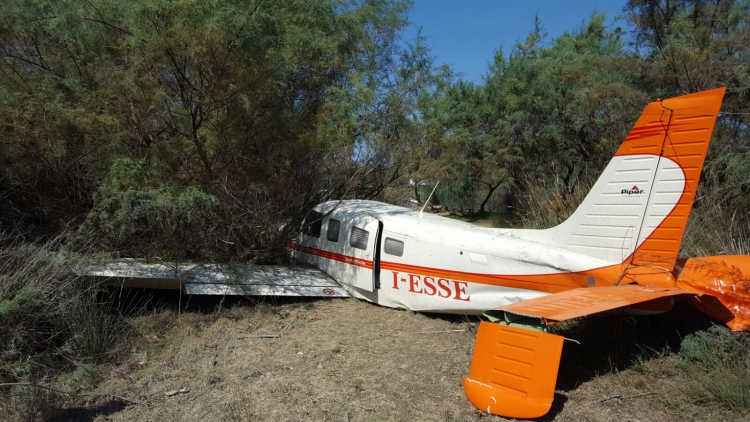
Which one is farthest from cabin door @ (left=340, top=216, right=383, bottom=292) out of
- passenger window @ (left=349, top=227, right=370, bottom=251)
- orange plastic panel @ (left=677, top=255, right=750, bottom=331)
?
orange plastic panel @ (left=677, top=255, right=750, bottom=331)

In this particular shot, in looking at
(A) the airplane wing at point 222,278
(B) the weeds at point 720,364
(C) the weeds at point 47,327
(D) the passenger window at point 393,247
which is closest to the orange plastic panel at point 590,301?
(B) the weeds at point 720,364

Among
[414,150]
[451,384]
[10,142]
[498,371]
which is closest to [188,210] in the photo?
[10,142]

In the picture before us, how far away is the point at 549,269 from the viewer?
19.0 ft

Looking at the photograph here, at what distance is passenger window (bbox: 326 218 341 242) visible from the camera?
8484 millimetres

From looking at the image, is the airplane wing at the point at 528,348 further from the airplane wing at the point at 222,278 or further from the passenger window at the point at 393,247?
the airplane wing at the point at 222,278

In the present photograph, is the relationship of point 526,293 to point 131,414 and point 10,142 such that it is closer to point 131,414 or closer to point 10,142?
point 131,414

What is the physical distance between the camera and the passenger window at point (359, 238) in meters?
7.86

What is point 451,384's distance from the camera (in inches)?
204

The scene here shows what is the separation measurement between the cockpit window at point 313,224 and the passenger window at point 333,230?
10.6 inches

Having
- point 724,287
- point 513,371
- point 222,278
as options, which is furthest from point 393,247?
point 724,287

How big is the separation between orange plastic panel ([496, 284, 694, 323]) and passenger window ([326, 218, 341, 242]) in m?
4.24

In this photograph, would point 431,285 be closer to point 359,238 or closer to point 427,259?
point 427,259

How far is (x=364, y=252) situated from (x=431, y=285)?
1.34 meters

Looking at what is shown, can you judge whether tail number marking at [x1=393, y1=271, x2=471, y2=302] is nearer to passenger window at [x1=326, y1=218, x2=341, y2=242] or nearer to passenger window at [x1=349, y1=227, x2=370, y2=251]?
passenger window at [x1=349, y1=227, x2=370, y2=251]
